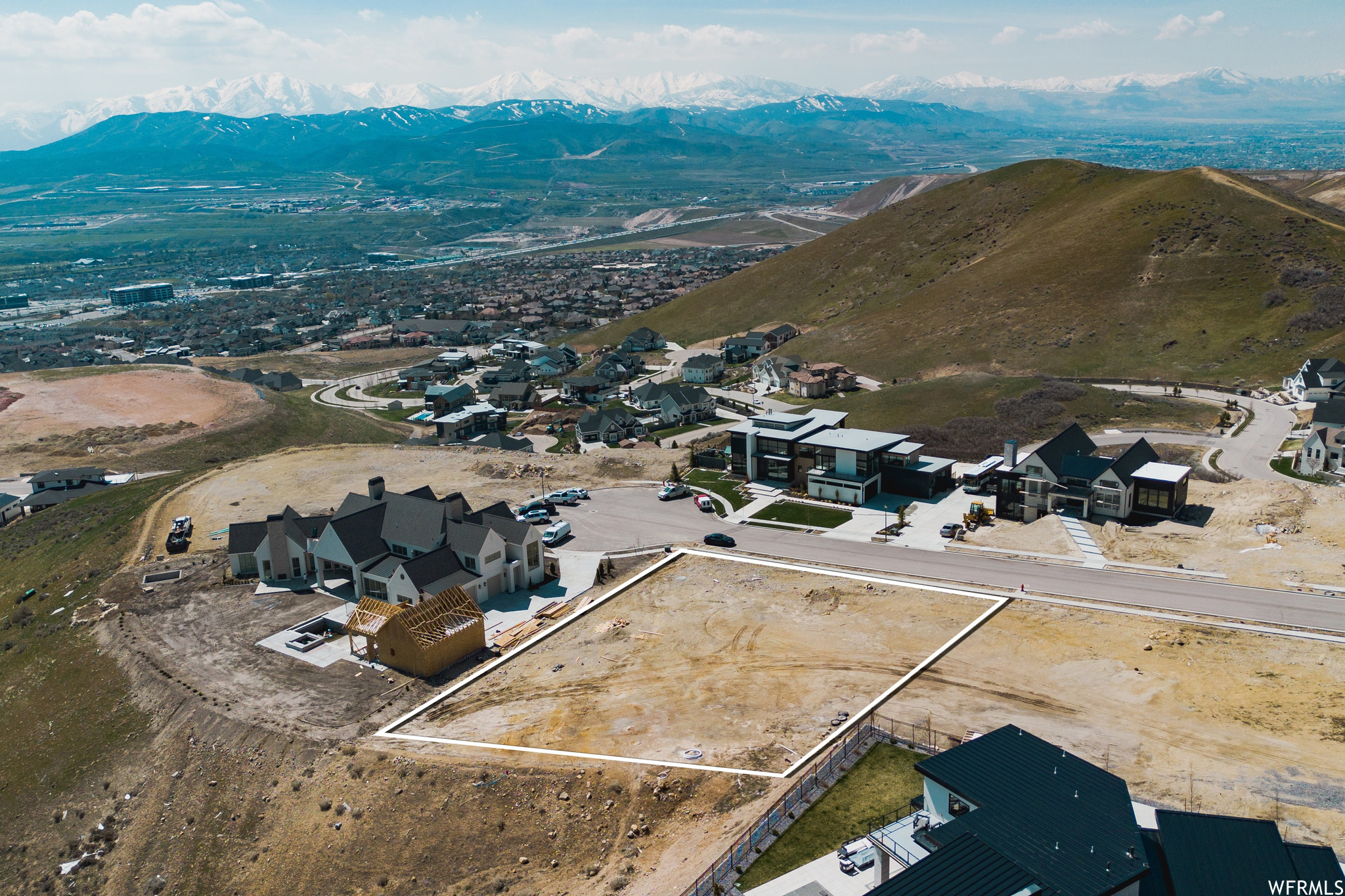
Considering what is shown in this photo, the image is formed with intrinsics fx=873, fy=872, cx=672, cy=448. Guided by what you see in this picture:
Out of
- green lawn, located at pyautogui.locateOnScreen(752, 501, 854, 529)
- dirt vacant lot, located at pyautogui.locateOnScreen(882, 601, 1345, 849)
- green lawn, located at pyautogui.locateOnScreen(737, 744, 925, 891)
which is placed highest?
green lawn, located at pyautogui.locateOnScreen(737, 744, 925, 891)

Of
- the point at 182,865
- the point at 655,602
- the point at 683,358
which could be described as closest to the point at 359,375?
the point at 683,358

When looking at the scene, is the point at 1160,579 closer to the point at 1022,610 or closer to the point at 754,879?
the point at 1022,610

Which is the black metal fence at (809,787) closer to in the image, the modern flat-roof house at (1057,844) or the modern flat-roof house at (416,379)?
the modern flat-roof house at (1057,844)

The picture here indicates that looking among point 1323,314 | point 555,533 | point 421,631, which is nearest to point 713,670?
point 421,631

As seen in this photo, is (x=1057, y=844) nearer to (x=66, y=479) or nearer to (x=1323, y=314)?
(x=66, y=479)

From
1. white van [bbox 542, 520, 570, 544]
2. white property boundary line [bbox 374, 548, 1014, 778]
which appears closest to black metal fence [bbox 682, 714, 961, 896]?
white property boundary line [bbox 374, 548, 1014, 778]

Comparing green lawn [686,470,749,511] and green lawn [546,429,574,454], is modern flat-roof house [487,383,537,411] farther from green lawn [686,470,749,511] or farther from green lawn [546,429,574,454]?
green lawn [686,470,749,511]
